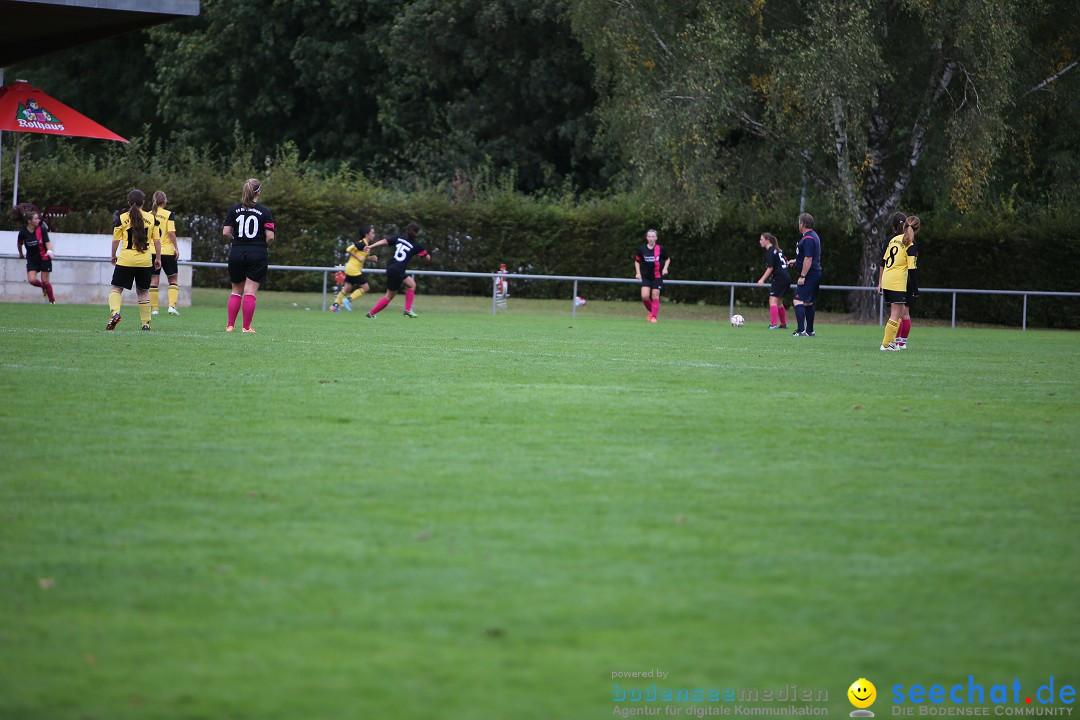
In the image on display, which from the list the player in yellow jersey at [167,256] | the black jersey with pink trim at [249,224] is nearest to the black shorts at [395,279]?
the player in yellow jersey at [167,256]

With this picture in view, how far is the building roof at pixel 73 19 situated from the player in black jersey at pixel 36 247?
3581 mm

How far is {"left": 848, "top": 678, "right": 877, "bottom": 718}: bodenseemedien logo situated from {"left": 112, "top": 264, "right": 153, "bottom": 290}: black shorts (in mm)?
14803

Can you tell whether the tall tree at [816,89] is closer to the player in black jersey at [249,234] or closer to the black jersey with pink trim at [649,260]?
the black jersey with pink trim at [649,260]

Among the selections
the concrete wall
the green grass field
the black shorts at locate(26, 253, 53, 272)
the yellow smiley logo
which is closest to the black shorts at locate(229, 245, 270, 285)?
the green grass field

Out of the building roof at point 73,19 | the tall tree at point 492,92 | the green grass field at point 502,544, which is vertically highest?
the tall tree at point 492,92

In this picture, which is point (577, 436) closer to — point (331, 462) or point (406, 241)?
point (331, 462)

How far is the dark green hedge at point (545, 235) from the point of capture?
3431cm

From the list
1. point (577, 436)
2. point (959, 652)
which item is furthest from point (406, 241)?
point (959, 652)

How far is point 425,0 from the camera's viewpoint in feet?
153

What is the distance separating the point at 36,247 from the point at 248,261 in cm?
1065

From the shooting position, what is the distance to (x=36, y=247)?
84.8ft

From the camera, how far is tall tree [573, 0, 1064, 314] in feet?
95.1

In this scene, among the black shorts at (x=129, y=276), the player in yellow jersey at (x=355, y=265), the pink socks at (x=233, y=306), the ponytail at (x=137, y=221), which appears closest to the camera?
the ponytail at (x=137, y=221)

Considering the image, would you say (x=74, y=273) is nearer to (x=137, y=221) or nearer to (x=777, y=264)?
(x=137, y=221)
